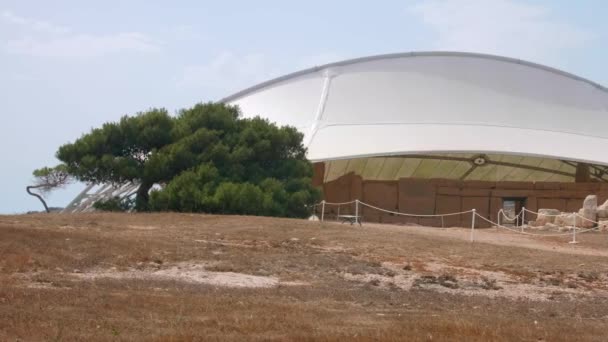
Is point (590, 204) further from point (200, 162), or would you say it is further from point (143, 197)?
point (143, 197)

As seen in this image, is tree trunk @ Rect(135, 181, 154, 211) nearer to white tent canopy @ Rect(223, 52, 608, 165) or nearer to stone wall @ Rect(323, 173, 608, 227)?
stone wall @ Rect(323, 173, 608, 227)

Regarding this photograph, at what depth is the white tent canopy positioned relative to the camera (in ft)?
134

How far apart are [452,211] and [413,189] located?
5.99 ft

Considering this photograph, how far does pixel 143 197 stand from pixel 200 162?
2258 mm

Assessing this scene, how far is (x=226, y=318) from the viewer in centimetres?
1016

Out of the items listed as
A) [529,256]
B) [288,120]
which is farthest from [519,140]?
[529,256]

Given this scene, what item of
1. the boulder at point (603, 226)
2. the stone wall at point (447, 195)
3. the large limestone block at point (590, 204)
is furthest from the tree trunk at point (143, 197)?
the boulder at point (603, 226)

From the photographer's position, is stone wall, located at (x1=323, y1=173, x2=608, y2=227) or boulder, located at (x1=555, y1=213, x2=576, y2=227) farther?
stone wall, located at (x1=323, y1=173, x2=608, y2=227)

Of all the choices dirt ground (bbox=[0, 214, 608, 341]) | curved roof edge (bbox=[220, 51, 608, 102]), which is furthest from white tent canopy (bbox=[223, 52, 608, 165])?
dirt ground (bbox=[0, 214, 608, 341])

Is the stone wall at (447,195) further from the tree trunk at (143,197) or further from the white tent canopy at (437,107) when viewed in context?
the tree trunk at (143,197)

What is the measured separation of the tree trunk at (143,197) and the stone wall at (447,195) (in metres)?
9.35

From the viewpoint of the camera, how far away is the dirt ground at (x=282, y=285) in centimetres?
→ 963

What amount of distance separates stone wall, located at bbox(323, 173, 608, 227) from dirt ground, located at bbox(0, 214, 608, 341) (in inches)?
542

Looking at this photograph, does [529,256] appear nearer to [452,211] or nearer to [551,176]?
[452,211]
